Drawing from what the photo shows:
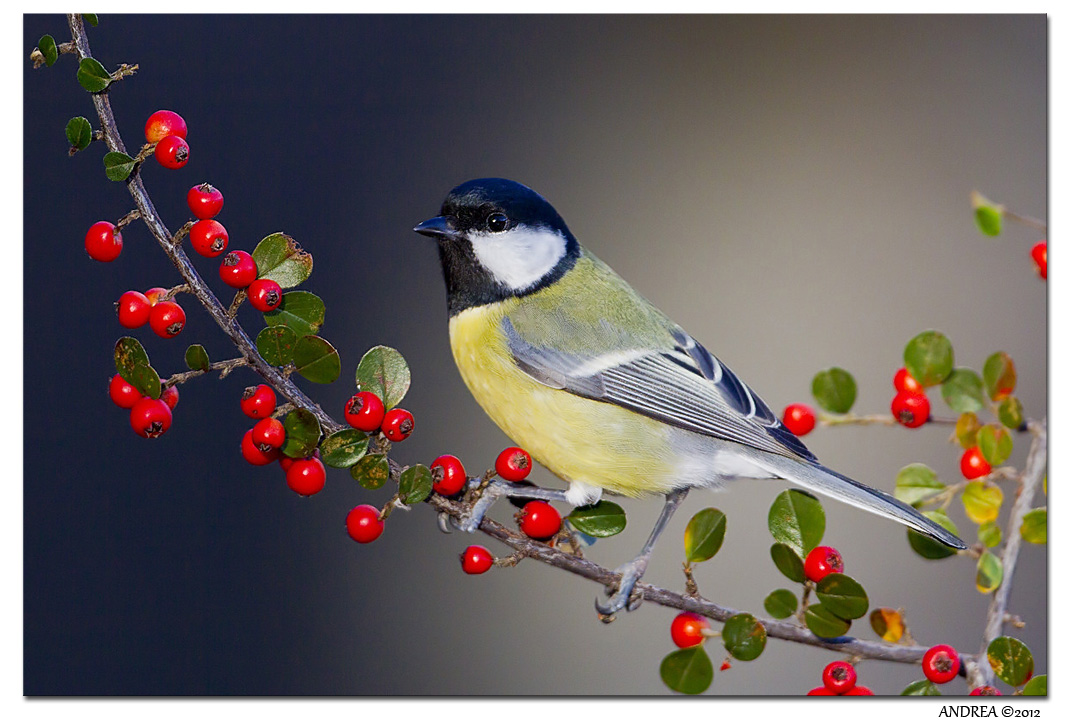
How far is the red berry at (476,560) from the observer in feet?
2.51

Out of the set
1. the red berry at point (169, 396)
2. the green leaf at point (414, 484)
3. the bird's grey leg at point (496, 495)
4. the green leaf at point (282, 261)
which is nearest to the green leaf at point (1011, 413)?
the bird's grey leg at point (496, 495)

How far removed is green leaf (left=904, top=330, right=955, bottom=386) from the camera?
3.00ft

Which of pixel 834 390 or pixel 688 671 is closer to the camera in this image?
pixel 688 671

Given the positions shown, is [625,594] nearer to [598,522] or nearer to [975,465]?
[598,522]

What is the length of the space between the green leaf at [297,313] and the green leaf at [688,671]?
46 centimetres

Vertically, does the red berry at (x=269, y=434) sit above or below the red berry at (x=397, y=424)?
below

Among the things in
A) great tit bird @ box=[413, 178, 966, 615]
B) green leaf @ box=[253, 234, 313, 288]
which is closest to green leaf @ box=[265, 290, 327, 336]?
green leaf @ box=[253, 234, 313, 288]

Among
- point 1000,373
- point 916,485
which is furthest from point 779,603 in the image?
point 1000,373

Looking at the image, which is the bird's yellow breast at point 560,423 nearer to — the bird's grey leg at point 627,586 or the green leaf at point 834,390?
the bird's grey leg at point 627,586

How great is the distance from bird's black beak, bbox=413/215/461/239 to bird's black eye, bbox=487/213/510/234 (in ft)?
0.12

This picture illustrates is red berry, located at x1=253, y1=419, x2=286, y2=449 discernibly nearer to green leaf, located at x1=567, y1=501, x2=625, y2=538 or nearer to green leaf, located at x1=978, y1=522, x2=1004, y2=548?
green leaf, located at x1=567, y1=501, x2=625, y2=538

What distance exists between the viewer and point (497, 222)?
94cm

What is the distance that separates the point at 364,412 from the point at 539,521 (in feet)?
0.68
